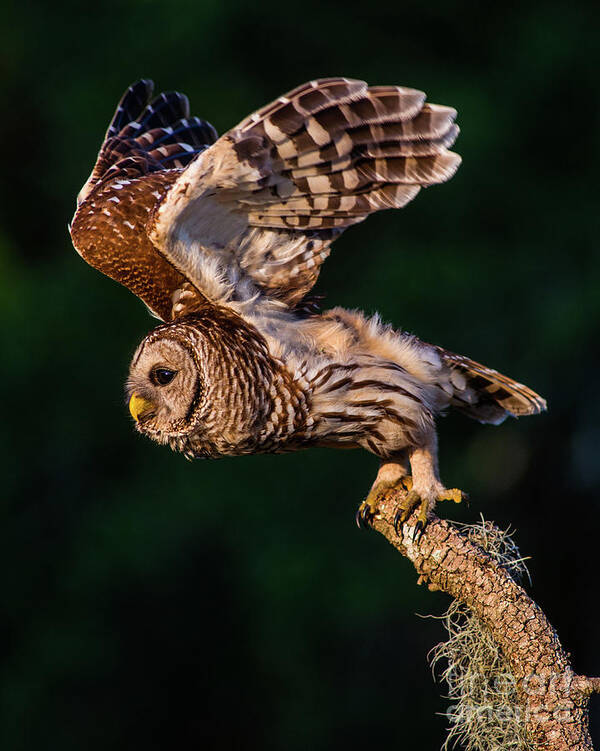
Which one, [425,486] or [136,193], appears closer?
[425,486]

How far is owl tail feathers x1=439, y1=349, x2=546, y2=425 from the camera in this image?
136 inches

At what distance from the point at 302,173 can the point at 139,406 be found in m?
0.86

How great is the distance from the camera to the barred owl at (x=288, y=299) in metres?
2.71

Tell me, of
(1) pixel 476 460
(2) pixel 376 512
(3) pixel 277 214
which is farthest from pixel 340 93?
(1) pixel 476 460

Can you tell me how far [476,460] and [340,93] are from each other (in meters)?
4.63

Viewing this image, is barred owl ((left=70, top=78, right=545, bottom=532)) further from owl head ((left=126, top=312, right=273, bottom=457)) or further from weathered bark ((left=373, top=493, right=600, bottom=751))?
weathered bark ((left=373, top=493, right=600, bottom=751))

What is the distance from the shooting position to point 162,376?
10.1 feet

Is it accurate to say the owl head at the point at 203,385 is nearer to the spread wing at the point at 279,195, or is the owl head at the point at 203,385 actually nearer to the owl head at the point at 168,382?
the owl head at the point at 168,382

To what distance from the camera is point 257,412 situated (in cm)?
297

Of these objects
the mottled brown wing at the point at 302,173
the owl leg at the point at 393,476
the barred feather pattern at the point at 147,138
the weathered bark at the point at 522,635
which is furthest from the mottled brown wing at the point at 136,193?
the weathered bark at the point at 522,635

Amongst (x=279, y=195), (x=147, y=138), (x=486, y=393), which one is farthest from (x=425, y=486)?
(x=147, y=138)

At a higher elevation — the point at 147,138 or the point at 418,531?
the point at 147,138

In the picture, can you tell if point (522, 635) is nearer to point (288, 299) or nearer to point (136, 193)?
point (288, 299)

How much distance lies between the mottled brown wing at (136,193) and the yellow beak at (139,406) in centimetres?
41
